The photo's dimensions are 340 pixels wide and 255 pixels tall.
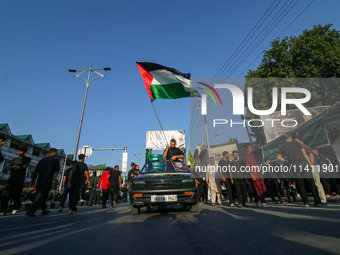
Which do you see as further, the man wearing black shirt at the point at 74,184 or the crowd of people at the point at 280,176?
the man wearing black shirt at the point at 74,184

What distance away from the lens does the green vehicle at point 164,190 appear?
548 cm

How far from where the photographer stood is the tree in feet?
65.0

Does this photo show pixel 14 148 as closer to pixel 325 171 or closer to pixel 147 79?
pixel 147 79

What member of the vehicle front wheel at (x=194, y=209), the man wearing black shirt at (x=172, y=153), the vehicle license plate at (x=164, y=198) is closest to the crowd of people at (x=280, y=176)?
the man wearing black shirt at (x=172, y=153)

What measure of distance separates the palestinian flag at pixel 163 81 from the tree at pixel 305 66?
14245 millimetres

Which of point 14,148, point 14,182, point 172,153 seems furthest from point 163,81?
point 14,148

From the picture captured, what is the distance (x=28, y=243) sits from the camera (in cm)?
257

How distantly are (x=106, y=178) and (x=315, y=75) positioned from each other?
785 inches

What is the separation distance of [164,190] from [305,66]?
2083 cm

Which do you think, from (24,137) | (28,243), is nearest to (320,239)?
(28,243)

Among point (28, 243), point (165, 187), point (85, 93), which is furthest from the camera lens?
point (85, 93)

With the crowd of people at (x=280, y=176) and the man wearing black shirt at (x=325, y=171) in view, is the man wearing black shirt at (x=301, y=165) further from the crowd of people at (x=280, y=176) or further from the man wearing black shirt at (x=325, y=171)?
the man wearing black shirt at (x=325, y=171)

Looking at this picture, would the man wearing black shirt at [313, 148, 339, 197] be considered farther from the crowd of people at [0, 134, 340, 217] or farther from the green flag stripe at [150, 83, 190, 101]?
the green flag stripe at [150, 83, 190, 101]

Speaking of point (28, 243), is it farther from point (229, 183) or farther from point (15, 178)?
point (229, 183)
